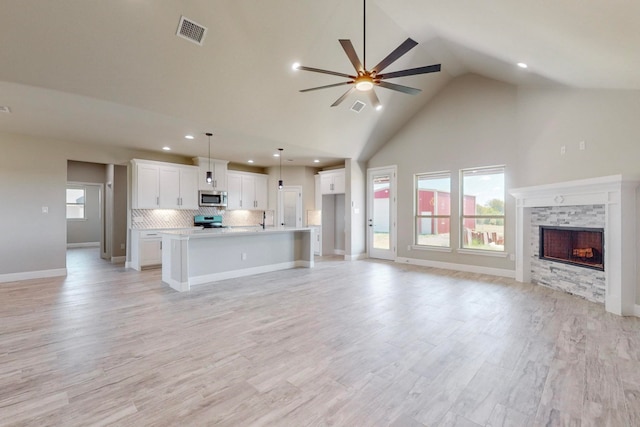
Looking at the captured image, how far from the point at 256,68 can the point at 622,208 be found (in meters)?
5.29

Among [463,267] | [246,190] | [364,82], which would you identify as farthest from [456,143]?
[246,190]

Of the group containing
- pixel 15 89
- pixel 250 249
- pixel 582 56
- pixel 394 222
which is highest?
pixel 582 56

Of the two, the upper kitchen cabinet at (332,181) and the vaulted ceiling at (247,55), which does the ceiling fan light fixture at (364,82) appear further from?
the upper kitchen cabinet at (332,181)

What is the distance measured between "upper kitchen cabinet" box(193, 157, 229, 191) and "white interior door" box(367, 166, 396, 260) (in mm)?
4061

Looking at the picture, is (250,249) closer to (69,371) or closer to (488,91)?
(69,371)

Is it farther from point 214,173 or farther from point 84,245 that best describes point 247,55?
point 84,245

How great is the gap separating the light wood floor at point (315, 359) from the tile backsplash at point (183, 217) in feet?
9.01

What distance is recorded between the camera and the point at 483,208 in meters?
6.35

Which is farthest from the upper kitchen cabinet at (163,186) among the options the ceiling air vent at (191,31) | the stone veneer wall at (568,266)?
the stone veneer wall at (568,266)

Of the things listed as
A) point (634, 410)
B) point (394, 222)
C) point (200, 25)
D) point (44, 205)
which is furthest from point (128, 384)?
point (394, 222)

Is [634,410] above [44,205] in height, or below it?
below

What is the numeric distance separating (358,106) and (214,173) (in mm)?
4299

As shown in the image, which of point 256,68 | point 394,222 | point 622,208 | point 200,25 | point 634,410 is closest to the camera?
point 634,410

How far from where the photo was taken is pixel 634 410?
75.7 inches
